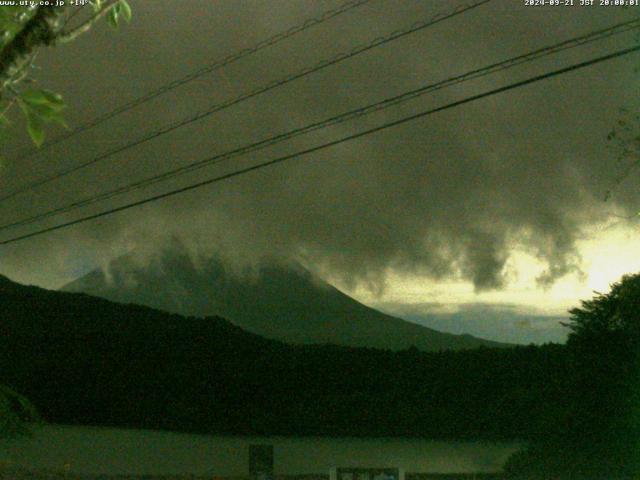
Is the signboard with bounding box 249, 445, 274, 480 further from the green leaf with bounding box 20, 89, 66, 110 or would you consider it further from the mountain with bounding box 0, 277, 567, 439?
the mountain with bounding box 0, 277, 567, 439

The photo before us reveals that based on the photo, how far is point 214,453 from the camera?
38844mm

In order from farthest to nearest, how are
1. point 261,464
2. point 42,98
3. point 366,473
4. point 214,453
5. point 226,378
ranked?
point 226,378
point 214,453
point 261,464
point 366,473
point 42,98

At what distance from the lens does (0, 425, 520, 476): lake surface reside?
2739 cm

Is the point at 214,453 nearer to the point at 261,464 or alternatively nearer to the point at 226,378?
the point at 226,378

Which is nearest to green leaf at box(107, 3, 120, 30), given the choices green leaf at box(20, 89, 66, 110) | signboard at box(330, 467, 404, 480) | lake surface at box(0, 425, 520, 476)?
green leaf at box(20, 89, 66, 110)

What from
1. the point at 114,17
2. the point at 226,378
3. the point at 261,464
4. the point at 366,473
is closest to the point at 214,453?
the point at 226,378

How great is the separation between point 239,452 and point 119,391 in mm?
14978

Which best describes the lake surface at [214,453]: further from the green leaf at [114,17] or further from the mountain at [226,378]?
the green leaf at [114,17]

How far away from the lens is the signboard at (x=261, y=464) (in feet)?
35.4

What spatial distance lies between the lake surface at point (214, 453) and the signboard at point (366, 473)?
15.3m

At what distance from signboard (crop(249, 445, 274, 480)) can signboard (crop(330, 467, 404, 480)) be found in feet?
6.36

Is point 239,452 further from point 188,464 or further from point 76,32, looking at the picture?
point 76,32

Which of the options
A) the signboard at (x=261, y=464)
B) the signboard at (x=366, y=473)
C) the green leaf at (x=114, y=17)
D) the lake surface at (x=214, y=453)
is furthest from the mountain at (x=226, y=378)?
the green leaf at (x=114, y=17)

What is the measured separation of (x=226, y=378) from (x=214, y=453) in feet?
55.0
